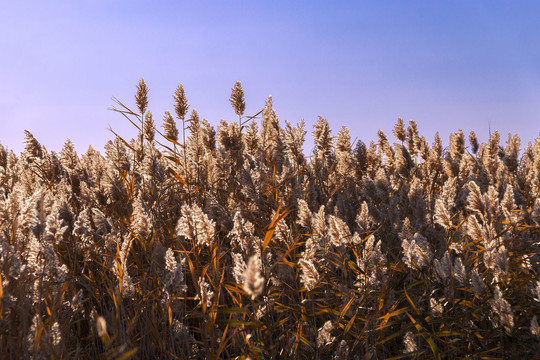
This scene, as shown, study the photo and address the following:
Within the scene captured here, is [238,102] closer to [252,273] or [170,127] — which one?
[170,127]

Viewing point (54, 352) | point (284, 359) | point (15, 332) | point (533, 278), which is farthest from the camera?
point (533, 278)

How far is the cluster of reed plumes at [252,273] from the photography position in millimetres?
2039

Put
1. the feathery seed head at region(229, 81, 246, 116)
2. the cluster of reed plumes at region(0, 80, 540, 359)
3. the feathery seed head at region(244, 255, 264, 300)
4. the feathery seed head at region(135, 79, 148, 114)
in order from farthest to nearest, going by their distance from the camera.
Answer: the feathery seed head at region(229, 81, 246, 116)
the feathery seed head at region(135, 79, 148, 114)
the cluster of reed plumes at region(0, 80, 540, 359)
the feathery seed head at region(244, 255, 264, 300)

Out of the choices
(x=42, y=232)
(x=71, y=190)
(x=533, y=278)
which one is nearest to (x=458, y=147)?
(x=533, y=278)

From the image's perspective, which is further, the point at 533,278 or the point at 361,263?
the point at 533,278

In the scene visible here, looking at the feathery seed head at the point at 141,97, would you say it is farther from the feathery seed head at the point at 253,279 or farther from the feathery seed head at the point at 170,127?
the feathery seed head at the point at 253,279

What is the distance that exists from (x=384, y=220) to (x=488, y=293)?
1.32 m

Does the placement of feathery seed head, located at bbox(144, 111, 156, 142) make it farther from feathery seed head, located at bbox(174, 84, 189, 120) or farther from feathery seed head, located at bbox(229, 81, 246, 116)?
feathery seed head, located at bbox(229, 81, 246, 116)

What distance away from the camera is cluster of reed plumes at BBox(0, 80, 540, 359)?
2.04 meters

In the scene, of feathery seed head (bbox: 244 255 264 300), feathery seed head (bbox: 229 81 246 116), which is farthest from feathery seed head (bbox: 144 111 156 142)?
feathery seed head (bbox: 244 255 264 300)

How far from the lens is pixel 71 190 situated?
3.97 m

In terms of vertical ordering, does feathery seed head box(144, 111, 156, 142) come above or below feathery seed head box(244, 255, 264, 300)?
above

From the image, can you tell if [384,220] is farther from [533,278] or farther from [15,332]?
[15,332]

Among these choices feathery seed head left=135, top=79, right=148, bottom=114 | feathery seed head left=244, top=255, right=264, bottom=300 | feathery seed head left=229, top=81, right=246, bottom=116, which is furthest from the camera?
feathery seed head left=229, top=81, right=246, bottom=116
